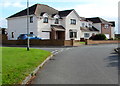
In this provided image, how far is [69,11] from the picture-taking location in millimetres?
46000

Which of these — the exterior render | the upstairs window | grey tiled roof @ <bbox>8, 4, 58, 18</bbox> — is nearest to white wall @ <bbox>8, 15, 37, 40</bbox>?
the exterior render

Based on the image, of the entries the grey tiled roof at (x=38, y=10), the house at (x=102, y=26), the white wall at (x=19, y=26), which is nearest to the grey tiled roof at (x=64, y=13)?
the grey tiled roof at (x=38, y=10)

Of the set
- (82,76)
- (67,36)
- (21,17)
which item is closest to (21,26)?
(21,17)

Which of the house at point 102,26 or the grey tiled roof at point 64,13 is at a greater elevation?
the grey tiled roof at point 64,13

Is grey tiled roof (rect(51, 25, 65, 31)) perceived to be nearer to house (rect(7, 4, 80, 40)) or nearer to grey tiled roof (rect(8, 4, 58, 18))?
house (rect(7, 4, 80, 40))

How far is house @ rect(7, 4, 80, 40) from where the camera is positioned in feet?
134

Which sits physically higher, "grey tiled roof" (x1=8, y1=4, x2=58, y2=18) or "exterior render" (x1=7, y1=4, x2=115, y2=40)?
"grey tiled roof" (x1=8, y1=4, x2=58, y2=18)

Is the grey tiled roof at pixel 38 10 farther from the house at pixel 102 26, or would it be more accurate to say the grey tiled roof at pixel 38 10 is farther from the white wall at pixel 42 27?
→ the house at pixel 102 26

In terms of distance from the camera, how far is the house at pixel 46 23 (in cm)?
4075

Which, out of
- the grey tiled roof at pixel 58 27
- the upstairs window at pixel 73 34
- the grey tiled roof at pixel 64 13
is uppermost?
the grey tiled roof at pixel 64 13

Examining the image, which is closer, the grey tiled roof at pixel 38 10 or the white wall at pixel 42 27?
the white wall at pixel 42 27

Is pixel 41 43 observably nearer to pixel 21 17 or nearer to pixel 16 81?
pixel 21 17

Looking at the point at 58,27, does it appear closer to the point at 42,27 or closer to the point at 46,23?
the point at 46,23

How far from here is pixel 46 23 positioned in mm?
41719
